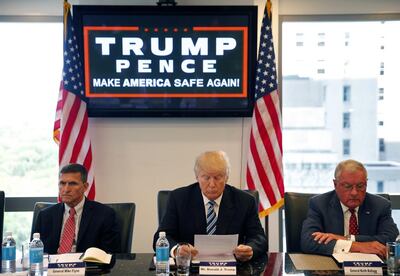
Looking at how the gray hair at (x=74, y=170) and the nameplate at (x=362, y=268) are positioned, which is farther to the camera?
the gray hair at (x=74, y=170)

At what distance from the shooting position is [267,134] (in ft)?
13.2

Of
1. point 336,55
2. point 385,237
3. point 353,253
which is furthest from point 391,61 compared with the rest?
point 353,253

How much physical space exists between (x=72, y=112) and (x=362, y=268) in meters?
2.62

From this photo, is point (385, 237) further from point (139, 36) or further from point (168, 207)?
point (139, 36)

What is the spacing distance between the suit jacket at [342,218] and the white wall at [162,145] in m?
1.36

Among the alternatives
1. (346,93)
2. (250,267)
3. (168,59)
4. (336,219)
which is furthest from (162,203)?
(346,93)

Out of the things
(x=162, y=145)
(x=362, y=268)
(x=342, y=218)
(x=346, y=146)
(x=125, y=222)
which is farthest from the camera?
(x=346, y=146)

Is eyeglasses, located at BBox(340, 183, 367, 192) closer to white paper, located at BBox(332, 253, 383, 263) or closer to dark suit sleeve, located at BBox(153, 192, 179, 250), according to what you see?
white paper, located at BBox(332, 253, 383, 263)

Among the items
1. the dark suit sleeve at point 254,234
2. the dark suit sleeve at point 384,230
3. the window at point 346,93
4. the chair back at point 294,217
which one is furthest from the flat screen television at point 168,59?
the dark suit sleeve at point 384,230

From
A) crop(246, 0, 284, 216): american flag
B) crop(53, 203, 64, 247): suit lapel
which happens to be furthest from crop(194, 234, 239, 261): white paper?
crop(246, 0, 284, 216): american flag

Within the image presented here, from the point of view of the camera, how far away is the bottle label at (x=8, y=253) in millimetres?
2398

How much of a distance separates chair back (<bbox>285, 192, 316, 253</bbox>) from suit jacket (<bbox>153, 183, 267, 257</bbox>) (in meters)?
0.29

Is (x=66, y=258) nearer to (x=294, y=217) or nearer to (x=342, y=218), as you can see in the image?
(x=294, y=217)

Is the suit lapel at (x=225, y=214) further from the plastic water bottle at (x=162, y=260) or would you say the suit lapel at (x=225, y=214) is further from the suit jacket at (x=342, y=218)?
the plastic water bottle at (x=162, y=260)
